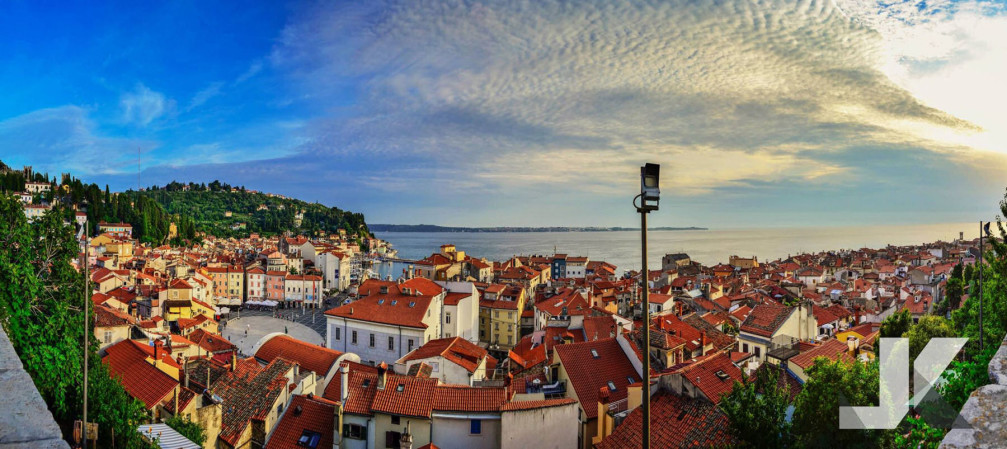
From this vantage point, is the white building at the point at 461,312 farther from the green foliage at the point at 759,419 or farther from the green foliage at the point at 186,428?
the green foliage at the point at 759,419

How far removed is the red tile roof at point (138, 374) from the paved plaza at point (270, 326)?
2231 cm

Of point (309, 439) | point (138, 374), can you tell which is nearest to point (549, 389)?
point (309, 439)

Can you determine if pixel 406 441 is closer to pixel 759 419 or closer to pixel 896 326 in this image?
pixel 759 419

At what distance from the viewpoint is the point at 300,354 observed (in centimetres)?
2216

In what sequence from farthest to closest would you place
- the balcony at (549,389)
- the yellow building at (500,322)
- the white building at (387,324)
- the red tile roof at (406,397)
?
the yellow building at (500,322), the white building at (387,324), the balcony at (549,389), the red tile roof at (406,397)

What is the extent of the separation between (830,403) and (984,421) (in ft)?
19.5

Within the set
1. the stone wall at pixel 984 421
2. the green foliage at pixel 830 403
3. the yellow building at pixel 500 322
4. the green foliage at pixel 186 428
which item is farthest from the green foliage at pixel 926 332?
the yellow building at pixel 500 322

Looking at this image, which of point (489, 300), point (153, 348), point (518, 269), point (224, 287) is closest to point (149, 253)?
point (224, 287)

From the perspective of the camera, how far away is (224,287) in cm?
7012

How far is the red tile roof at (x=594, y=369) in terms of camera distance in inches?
636

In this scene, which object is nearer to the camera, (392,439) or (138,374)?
(392,439)

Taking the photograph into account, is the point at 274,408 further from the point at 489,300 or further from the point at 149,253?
the point at 149,253

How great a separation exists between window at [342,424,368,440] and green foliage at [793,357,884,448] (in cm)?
965

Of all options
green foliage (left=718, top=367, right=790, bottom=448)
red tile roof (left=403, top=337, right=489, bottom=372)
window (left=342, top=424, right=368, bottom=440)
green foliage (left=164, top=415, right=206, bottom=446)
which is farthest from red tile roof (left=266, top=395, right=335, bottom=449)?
green foliage (left=718, top=367, right=790, bottom=448)
